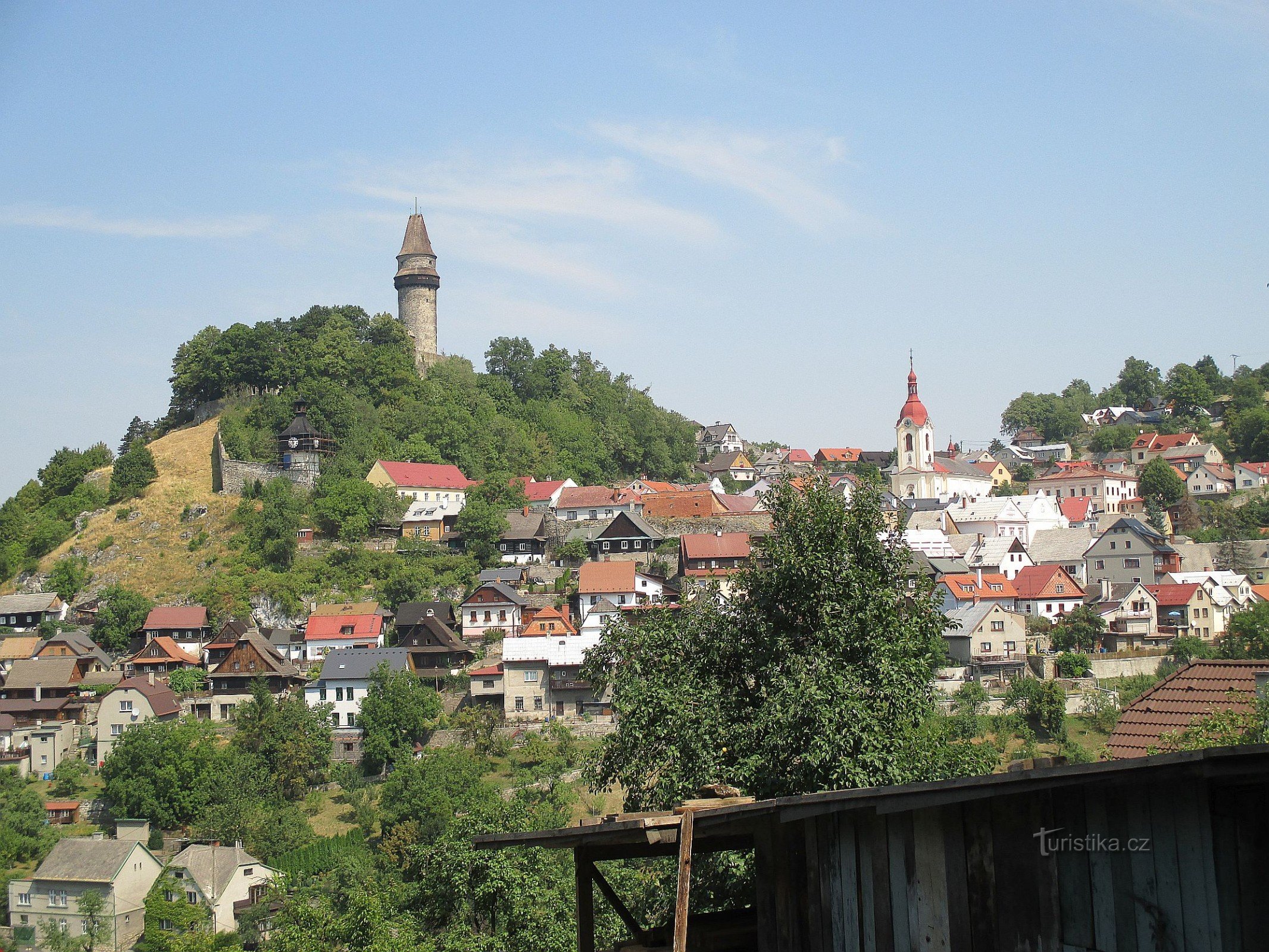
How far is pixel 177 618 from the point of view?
5400cm

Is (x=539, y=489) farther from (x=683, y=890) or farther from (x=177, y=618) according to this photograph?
(x=683, y=890)

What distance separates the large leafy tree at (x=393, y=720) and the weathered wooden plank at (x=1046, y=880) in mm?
37581

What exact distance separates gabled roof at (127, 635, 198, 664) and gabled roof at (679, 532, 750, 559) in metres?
22.6

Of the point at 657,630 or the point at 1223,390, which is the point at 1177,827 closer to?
the point at 657,630

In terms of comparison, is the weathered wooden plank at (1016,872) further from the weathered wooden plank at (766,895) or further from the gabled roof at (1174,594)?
the gabled roof at (1174,594)

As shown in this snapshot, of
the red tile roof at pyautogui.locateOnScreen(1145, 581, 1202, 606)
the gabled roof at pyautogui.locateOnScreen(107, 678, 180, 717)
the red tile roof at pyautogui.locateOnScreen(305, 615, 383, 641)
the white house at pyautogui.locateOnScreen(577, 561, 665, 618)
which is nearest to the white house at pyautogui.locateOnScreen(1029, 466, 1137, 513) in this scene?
the red tile roof at pyautogui.locateOnScreen(1145, 581, 1202, 606)

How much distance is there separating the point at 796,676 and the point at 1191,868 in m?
7.45

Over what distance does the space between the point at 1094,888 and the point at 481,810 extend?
2116 cm

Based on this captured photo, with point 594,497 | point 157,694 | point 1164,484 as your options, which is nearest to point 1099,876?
point 157,694

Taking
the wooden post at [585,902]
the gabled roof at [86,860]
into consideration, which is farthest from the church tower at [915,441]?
the wooden post at [585,902]

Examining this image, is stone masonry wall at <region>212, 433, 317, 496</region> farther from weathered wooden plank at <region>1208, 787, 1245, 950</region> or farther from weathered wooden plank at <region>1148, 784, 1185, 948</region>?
weathered wooden plank at <region>1208, 787, 1245, 950</region>

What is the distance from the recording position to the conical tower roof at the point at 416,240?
291 feet

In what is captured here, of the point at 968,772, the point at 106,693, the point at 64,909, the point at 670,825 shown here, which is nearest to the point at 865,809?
the point at 670,825

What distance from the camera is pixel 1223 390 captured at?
372ft
